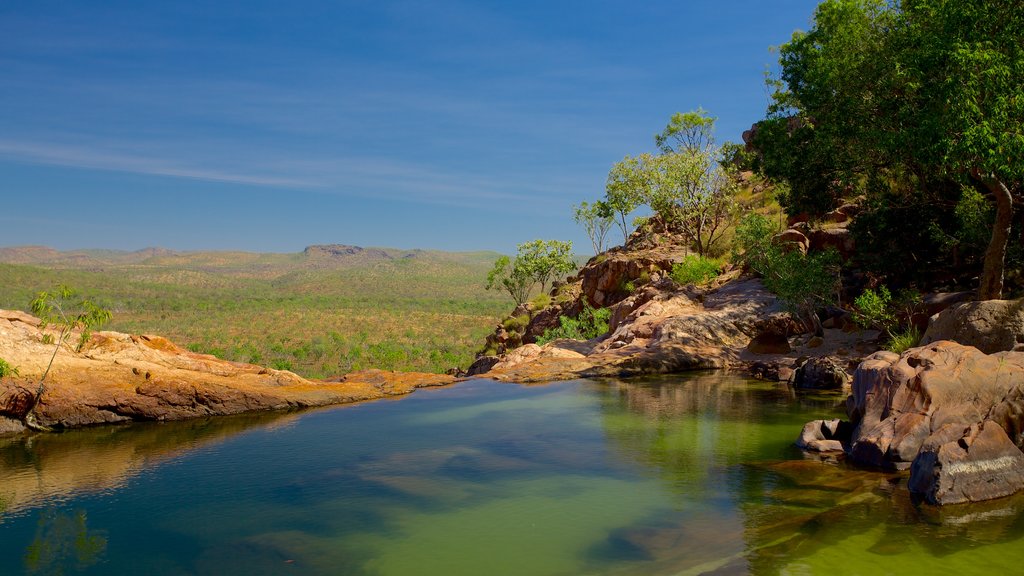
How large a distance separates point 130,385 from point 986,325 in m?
28.0

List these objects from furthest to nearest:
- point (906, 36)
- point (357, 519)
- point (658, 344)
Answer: point (658, 344) → point (906, 36) → point (357, 519)

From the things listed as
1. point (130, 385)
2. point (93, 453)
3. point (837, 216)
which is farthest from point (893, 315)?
point (130, 385)

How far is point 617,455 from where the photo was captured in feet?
55.7

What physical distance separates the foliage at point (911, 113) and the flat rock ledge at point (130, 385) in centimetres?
2251

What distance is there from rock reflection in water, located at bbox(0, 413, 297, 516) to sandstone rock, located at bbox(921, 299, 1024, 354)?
72.6 feet

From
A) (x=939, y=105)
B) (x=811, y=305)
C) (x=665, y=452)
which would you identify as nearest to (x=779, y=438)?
(x=665, y=452)

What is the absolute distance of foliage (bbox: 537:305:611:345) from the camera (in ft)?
158

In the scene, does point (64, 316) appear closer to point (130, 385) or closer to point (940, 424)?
point (130, 385)

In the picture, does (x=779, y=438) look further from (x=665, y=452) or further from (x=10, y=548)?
(x=10, y=548)

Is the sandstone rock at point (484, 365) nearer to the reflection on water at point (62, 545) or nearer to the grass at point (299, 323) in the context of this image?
→ the grass at point (299, 323)

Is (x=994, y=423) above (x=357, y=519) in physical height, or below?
above

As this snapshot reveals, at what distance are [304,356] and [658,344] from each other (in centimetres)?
5164

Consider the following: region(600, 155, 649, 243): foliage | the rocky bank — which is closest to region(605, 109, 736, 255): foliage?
region(600, 155, 649, 243): foliage

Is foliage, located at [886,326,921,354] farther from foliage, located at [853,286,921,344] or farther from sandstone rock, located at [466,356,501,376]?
sandstone rock, located at [466,356,501,376]
